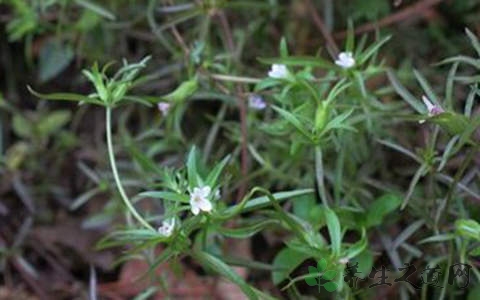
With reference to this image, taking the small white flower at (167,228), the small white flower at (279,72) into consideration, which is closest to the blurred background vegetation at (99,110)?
the small white flower at (279,72)

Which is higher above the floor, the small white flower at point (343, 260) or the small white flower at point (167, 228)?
the small white flower at point (167, 228)

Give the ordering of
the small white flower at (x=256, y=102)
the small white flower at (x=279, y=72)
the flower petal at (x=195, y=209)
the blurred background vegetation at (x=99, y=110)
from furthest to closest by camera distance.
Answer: the blurred background vegetation at (x=99, y=110) < the small white flower at (x=256, y=102) < the small white flower at (x=279, y=72) < the flower petal at (x=195, y=209)

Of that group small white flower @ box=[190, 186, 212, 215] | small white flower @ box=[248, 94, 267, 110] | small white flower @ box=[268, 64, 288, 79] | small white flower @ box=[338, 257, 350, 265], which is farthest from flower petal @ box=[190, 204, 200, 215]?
small white flower @ box=[248, 94, 267, 110]

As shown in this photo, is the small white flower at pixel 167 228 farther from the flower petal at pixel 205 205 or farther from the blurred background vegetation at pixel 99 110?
the blurred background vegetation at pixel 99 110

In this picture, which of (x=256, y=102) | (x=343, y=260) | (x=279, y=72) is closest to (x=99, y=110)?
(x=256, y=102)

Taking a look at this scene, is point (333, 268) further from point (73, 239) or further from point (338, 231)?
point (73, 239)

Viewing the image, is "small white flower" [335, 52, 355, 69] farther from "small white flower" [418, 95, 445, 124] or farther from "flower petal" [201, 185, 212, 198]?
"flower petal" [201, 185, 212, 198]

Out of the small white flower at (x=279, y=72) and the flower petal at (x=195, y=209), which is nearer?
the flower petal at (x=195, y=209)

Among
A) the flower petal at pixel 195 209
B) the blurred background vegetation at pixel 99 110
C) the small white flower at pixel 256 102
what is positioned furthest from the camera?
the blurred background vegetation at pixel 99 110
